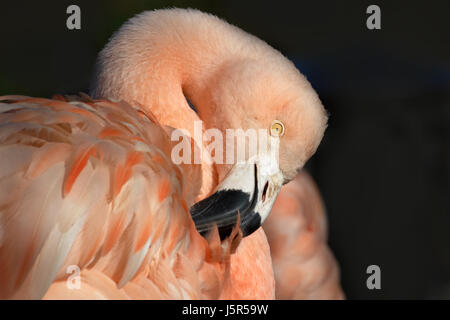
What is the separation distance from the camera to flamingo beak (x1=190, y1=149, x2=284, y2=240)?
1.65 metres

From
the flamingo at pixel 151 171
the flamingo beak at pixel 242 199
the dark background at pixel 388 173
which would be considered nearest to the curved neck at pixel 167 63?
the flamingo at pixel 151 171

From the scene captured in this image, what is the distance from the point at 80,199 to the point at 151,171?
19 centimetres

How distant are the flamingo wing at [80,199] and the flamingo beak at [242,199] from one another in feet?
0.30

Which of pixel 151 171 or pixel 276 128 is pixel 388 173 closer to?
pixel 276 128

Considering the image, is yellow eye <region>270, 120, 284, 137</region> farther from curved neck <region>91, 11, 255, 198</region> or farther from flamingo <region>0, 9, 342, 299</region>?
curved neck <region>91, 11, 255, 198</region>

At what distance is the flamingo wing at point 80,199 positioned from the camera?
52.6 inches

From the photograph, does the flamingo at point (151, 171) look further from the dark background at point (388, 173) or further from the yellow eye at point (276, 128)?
the dark background at point (388, 173)

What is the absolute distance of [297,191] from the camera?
3.33m

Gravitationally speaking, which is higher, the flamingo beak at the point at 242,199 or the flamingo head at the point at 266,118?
the flamingo head at the point at 266,118

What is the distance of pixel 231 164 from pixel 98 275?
0.61 meters
